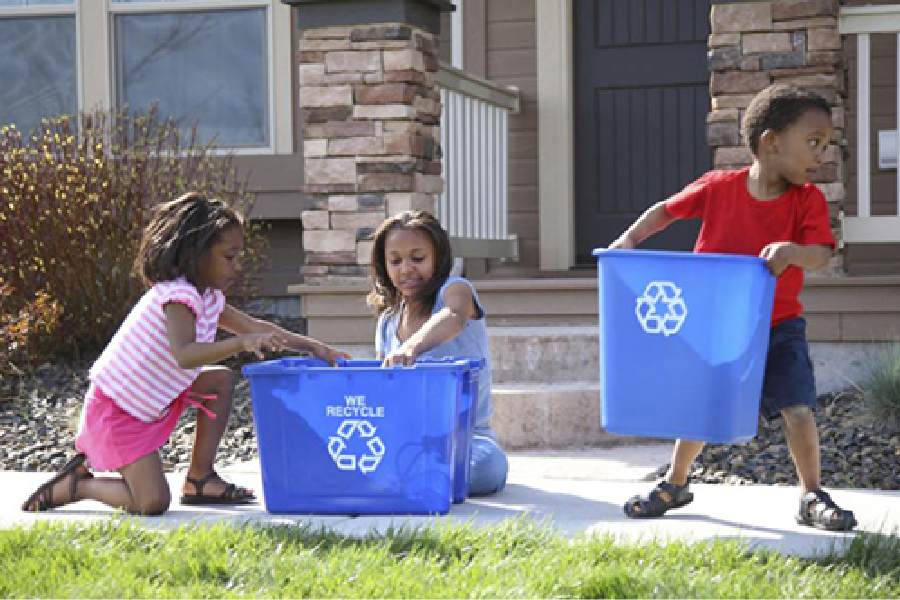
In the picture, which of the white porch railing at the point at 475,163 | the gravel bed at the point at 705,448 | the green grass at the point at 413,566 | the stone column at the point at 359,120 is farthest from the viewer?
the white porch railing at the point at 475,163

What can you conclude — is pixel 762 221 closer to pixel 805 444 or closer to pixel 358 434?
pixel 805 444

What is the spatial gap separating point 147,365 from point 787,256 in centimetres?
188

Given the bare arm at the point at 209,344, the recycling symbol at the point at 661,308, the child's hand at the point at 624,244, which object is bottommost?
the bare arm at the point at 209,344

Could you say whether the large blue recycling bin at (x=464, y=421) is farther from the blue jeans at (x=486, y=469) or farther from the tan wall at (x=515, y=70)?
the tan wall at (x=515, y=70)

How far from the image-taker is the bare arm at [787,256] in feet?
12.0

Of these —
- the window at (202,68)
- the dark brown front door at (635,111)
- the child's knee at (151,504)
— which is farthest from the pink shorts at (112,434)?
the window at (202,68)

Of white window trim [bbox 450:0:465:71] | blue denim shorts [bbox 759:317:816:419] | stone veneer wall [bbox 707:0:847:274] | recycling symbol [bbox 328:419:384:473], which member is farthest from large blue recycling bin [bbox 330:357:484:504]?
white window trim [bbox 450:0:465:71]

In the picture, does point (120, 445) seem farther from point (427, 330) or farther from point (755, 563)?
point (755, 563)

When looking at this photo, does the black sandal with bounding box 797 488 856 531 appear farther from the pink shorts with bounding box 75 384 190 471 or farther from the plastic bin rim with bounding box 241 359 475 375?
the pink shorts with bounding box 75 384 190 471

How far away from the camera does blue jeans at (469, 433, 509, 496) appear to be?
4.41 metres

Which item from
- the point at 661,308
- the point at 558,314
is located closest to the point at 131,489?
the point at 661,308

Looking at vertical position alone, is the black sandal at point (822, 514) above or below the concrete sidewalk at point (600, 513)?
above

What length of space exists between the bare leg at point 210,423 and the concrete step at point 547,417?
5.11 ft

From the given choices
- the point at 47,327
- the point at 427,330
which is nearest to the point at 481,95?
the point at 47,327
